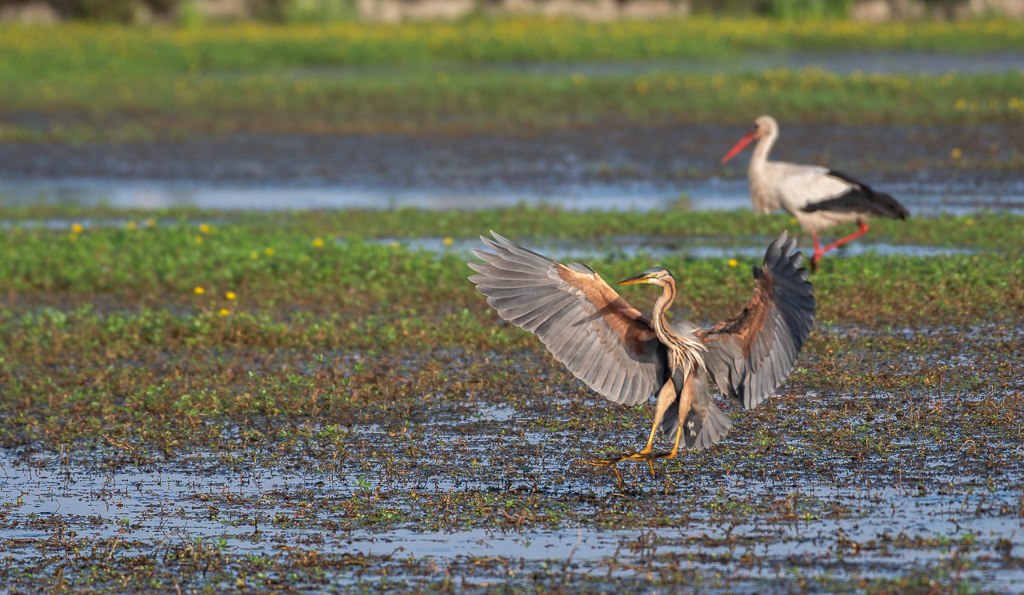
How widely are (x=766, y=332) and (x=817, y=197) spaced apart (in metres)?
5.61

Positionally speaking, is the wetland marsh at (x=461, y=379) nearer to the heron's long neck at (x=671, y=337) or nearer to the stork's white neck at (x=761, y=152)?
the heron's long neck at (x=671, y=337)

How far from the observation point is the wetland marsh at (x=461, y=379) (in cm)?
558

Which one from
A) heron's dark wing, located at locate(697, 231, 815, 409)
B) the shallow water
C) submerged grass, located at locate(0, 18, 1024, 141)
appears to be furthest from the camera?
submerged grass, located at locate(0, 18, 1024, 141)

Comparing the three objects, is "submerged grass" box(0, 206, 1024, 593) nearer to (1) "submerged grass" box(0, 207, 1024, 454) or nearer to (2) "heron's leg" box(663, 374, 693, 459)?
(1) "submerged grass" box(0, 207, 1024, 454)

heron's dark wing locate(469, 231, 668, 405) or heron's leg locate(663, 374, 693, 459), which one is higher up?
heron's dark wing locate(469, 231, 668, 405)

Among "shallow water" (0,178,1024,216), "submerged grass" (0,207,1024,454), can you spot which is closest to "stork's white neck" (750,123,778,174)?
"submerged grass" (0,207,1024,454)

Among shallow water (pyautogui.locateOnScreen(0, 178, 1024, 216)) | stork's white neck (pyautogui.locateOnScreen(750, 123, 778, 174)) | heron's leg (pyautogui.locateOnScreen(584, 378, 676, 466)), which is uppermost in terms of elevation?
stork's white neck (pyautogui.locateOnScreen(750, 123, 778, 174))

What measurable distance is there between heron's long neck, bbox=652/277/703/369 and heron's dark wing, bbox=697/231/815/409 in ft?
0.33

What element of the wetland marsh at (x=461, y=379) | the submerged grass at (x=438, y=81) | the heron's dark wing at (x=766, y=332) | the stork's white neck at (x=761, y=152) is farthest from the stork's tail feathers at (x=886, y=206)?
the submerged grass at (x=438, y=81)

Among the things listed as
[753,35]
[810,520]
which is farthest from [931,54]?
[810,520]

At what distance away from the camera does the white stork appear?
11570 mm

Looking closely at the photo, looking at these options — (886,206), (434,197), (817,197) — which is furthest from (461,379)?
(434,197)

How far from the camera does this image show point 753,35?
3512 centimetres

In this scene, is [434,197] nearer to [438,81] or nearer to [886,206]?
[886,206]
